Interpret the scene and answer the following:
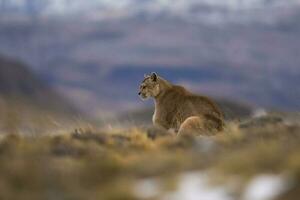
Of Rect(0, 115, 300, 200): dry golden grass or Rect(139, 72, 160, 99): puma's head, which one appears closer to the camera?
Rect(0, 115, 300, 200): dry golden grass

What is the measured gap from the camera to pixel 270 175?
11.7m

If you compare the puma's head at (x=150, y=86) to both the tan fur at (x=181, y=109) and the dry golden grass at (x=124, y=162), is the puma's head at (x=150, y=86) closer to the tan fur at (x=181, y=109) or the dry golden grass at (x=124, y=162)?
the tan fur at (x=181, y=109)

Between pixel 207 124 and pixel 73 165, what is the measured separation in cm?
856

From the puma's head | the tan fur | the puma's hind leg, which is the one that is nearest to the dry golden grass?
the puma's hind leg

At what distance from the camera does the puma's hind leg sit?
2097cm

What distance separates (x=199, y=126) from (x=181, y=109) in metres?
2.36

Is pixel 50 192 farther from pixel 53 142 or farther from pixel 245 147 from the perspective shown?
pixel 53 142

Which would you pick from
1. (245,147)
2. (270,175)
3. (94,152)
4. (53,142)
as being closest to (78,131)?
(53,142)

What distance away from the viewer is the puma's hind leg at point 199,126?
68.8 feet

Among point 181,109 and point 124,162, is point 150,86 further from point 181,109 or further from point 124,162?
point 124,162

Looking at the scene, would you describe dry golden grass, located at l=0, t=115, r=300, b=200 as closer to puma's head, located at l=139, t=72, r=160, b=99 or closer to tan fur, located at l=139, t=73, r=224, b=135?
tan fur, located at l=139, t=73, r=224, b=135

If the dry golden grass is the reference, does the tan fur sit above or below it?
above

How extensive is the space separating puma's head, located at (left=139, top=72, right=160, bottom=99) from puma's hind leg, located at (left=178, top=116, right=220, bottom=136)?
4542 mm

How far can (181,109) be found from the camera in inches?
926
